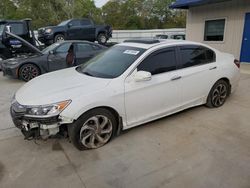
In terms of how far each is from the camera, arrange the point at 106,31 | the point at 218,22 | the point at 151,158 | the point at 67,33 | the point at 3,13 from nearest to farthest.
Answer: the point at 151,158
the point at 218,22
the point at 67,33
the point at 106,31
the point at 3,13

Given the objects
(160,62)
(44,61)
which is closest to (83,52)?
(44,61)

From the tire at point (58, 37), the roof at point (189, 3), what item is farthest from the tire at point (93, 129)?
the tire at point (58, 37)

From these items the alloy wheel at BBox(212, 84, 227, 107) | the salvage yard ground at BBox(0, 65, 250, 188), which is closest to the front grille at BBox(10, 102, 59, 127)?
the salvage yard ground at BBox(0, 65, 250, 188)

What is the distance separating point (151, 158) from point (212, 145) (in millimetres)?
986

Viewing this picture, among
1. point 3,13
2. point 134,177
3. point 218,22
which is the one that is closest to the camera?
point 134,177

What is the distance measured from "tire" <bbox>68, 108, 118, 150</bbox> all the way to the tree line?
31.9 metres

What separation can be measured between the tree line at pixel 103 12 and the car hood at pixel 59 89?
31216 mm

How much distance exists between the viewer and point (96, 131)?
11.0ft

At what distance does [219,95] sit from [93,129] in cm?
292

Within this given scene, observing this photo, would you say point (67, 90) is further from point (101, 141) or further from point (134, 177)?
point (134, 177)

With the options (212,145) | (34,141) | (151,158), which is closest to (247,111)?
(212,145)

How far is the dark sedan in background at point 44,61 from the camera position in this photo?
299 inches

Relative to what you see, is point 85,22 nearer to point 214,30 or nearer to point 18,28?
point 18,28

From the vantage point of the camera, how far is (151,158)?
3.16 meters
